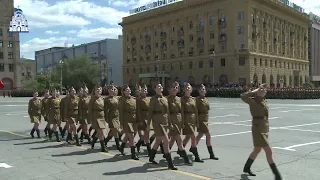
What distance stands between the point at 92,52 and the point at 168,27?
4478cm

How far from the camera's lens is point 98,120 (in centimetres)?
1007

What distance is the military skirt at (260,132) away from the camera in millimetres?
6927

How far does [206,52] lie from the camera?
79.8 meters

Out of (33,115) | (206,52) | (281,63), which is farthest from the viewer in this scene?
(281,63)

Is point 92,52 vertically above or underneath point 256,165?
above

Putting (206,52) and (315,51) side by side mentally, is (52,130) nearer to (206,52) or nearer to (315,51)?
(206,52)

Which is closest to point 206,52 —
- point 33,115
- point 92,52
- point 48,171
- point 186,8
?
point 186,8

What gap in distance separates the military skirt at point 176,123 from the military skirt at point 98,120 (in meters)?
2.53

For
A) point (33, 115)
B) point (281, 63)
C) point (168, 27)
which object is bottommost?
point (33, 115)

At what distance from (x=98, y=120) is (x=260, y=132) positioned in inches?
187

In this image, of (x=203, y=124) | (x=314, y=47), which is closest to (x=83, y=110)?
(x=203, y=124)

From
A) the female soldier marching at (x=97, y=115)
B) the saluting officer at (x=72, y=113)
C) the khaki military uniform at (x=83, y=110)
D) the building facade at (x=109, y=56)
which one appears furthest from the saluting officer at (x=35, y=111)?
the building facade at (x=109, y=56)

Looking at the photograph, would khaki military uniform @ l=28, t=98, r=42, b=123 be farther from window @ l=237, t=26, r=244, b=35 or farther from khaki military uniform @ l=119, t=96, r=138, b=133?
window @ l=237, t=26, r=244, b=35

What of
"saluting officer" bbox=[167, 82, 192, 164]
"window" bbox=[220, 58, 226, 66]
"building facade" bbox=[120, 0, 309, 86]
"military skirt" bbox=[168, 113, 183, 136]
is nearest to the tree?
"building facade" bbox=[120, 0, 309, 86]
